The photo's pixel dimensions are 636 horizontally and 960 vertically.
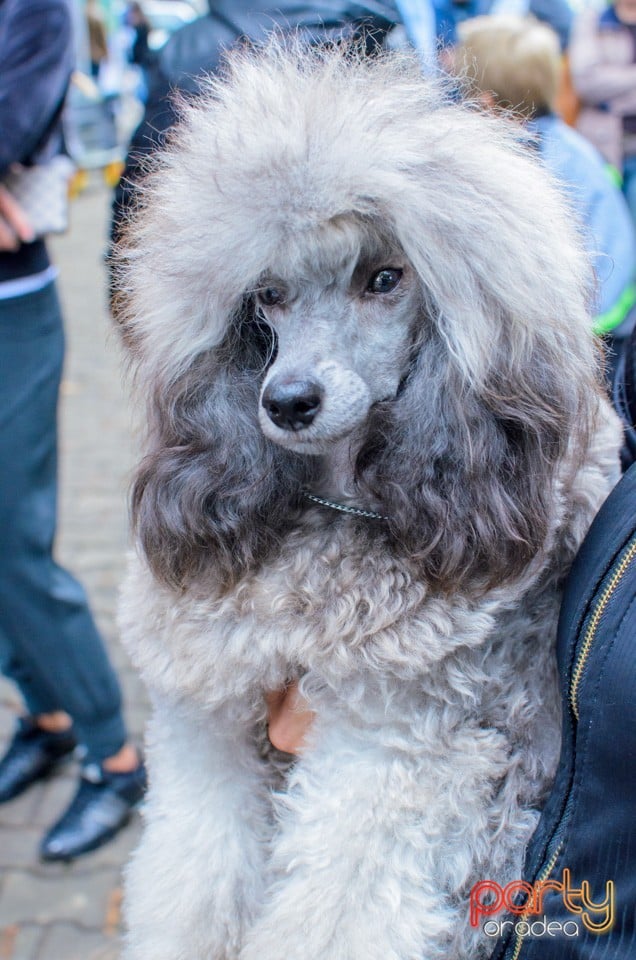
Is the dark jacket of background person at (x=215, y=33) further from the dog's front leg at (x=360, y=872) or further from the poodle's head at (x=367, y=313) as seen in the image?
the dog's front leg at (x=360, y=872)

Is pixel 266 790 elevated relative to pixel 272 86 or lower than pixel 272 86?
lower

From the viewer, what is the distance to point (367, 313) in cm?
137

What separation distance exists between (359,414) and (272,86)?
0.48 metres

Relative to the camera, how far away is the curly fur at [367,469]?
128cm

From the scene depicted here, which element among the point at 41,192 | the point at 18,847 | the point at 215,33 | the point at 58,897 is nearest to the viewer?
the point at 215,33

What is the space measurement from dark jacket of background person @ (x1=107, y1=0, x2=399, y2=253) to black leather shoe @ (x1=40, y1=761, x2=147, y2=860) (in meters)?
1.57

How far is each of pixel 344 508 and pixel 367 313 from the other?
0.30 metres

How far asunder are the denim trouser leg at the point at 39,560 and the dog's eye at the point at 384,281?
4.14 feet

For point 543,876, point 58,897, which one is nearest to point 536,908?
point 543,876

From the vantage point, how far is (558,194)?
137 cm

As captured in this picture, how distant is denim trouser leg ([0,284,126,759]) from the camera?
2328mm

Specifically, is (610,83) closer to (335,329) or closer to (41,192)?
(41,192)

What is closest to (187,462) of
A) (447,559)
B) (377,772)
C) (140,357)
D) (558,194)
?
(140,357)

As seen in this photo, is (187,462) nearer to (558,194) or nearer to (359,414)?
(359,414)
